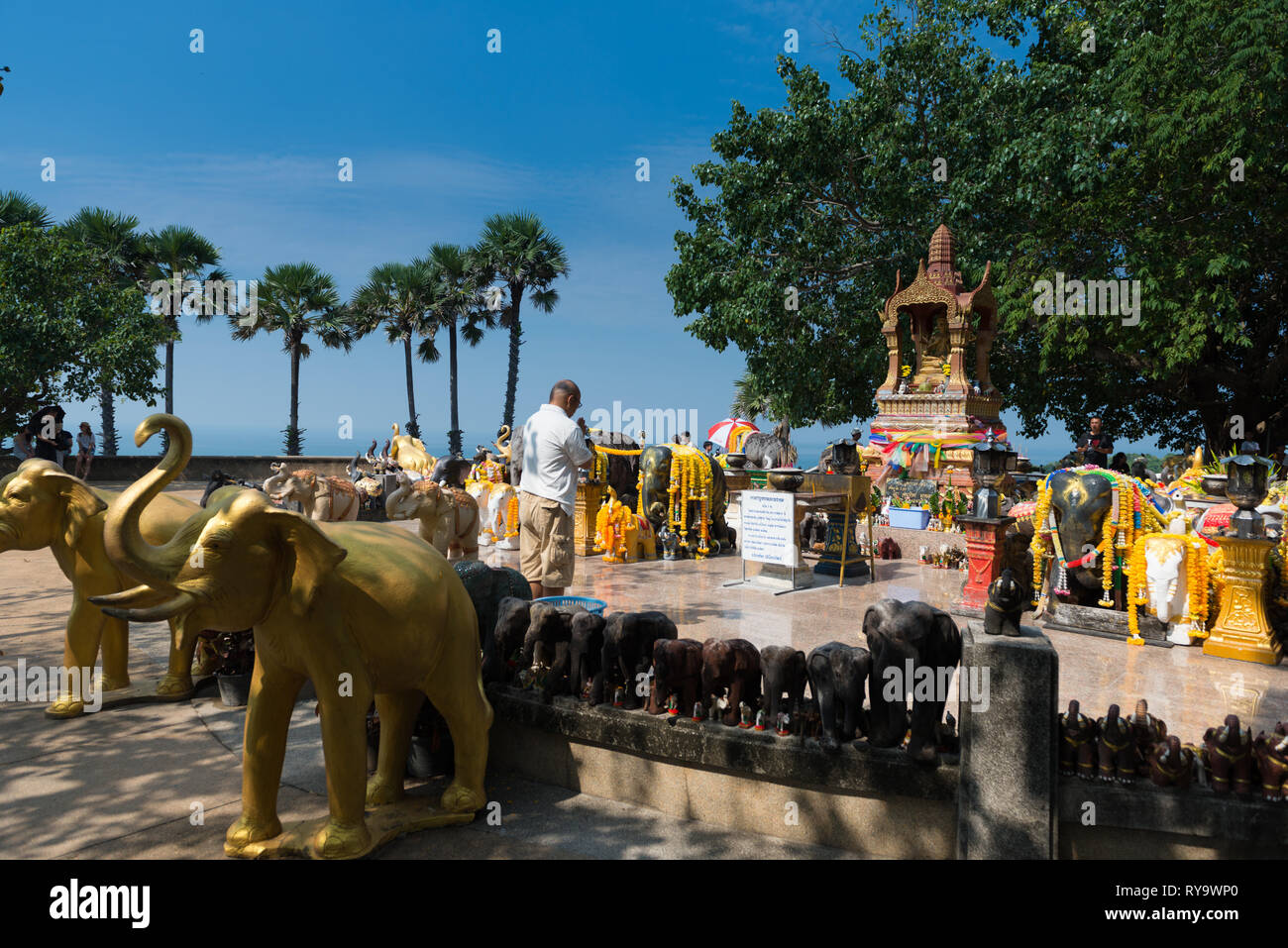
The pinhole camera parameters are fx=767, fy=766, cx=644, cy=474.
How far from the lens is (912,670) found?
3.40m

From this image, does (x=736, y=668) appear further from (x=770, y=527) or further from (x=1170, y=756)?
(x=770, y=527)

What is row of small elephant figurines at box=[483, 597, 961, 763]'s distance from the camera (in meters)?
3.44

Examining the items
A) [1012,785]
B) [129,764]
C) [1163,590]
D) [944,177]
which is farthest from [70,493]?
[944,177]

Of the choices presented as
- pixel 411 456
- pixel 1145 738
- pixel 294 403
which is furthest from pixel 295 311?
pixel 1145 738

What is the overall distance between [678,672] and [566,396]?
3168 mm

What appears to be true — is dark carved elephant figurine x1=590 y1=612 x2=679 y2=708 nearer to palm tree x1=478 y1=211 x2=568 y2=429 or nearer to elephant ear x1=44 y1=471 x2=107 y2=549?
elephant ear x1=44 y1=471 x2=107 y2=549

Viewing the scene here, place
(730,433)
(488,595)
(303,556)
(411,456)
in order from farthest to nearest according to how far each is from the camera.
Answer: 1. (730,433)
2. (411,456)
3. (488,595)
4. (303,556)

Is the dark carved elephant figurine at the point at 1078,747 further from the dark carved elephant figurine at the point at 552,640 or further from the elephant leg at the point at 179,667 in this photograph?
the elephant leg at the point at 179,667

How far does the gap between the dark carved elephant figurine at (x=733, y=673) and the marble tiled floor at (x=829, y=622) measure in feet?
5.63

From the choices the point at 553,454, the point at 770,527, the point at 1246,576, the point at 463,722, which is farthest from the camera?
the point at 770,527

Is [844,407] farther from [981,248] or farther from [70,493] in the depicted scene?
[70,493]

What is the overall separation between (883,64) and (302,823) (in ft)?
85.0

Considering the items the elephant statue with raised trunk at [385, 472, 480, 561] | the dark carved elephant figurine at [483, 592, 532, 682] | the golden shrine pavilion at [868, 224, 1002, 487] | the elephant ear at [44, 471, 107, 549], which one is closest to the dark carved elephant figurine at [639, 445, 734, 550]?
the elephant statue with raised trunk at [385, 472, 480, 561]
